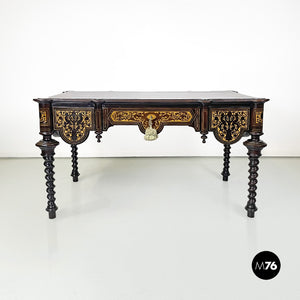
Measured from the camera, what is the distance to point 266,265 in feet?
6.57

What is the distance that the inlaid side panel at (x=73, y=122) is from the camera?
2.56 metres

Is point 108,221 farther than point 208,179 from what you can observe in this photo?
No

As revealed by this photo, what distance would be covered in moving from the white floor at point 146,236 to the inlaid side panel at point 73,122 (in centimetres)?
59

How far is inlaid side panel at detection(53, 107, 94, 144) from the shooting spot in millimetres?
2557

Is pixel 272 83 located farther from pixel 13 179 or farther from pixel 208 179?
pixel 13 179

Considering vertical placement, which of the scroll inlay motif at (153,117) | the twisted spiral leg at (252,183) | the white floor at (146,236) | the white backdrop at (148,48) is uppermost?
the white backdrop at (148,48)

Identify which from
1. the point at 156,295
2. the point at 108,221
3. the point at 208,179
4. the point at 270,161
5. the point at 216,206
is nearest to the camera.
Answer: the point at 156,295

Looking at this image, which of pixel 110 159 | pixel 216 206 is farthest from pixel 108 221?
pixel 110 159

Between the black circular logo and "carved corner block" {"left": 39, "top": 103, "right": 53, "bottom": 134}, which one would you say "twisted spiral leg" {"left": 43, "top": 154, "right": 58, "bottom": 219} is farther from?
the black circular logo

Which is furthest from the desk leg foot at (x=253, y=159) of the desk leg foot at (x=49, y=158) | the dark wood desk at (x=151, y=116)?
the desk leg foot at (x=49, y=158)

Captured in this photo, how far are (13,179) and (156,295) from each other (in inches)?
95.0

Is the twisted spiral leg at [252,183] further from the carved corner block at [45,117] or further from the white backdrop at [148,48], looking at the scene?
the white backdrop at [148,48]

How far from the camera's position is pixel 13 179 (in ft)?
12.0

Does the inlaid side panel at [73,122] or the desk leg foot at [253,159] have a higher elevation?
the inlaid side panel at [73,122]
